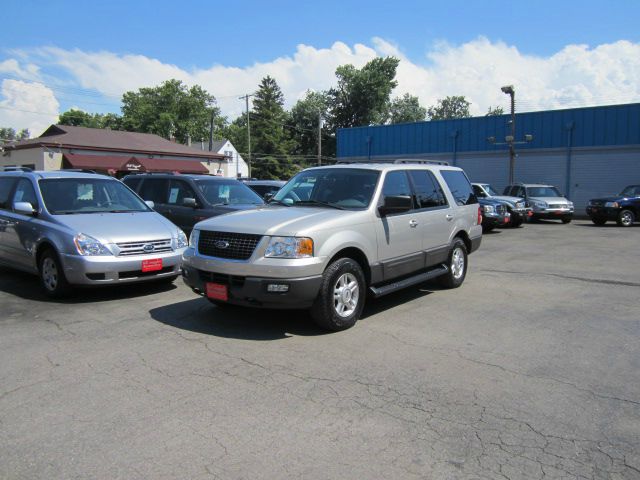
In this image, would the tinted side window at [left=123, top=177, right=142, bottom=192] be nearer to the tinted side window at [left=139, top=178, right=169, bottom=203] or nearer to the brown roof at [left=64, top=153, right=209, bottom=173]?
the tinted side window at [left=139, top=178, right=169, bottom=203]

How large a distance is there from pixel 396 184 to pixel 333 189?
87 cm

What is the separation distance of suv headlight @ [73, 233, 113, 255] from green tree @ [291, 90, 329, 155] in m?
72.2

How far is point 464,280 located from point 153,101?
78.9 meters

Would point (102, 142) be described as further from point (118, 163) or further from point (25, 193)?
point (25, 193)

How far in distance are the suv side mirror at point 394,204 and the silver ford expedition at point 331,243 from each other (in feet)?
0.04

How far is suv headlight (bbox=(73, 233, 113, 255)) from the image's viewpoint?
274 inches

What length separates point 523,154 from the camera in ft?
105

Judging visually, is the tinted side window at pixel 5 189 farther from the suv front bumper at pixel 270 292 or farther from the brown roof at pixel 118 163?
the brown roof at pixel 118 163

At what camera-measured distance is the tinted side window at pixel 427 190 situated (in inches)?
289

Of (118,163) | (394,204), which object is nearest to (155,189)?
(394,204)

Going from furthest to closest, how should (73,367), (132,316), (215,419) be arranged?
(132,316), (73,367), (215,419)

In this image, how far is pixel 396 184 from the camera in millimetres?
6898

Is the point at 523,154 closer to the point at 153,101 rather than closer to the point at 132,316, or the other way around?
the point at 132,316

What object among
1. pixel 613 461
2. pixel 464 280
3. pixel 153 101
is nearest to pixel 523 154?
pixel 464 280
